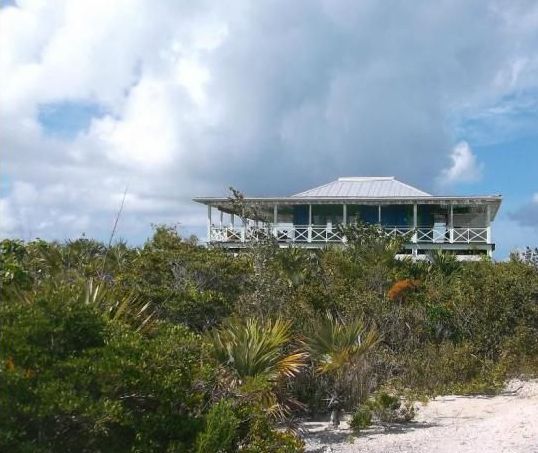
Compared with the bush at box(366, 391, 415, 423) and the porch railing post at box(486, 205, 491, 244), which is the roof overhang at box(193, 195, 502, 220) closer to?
the porch railing post at box(486, 205, 491, 244)

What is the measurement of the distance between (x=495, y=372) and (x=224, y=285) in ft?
16.9

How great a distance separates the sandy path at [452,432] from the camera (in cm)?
881

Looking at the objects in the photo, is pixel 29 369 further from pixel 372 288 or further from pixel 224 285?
pixel 372 288

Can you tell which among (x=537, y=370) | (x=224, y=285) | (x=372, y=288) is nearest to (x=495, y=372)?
(x=537, y=370)

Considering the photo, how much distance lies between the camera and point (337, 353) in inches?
419

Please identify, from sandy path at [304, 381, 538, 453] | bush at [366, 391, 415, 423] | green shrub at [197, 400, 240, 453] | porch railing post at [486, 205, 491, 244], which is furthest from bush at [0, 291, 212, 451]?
porch railing post at [486, 205, 491, 244]

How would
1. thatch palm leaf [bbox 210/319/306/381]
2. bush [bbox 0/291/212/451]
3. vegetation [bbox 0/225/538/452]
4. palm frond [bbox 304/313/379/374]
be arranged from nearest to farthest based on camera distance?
bush [bbox 0/291/212/451] → vegetation [bbox 0/225/538/452] → thatch palm leaf [bbox 210/319/306/381] → palm frond [bbox 304/313/379/374]

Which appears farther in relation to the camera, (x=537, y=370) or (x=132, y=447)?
(x=537, y=370)

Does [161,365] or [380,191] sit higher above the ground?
[380,191]

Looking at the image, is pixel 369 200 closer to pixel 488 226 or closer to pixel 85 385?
pixel 488 226

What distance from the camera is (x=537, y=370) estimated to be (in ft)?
44.7

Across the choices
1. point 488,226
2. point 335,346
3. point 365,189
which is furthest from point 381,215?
point 335,346

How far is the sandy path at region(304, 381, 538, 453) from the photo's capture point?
881 cm

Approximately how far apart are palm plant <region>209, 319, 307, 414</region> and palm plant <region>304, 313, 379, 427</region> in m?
1.14
